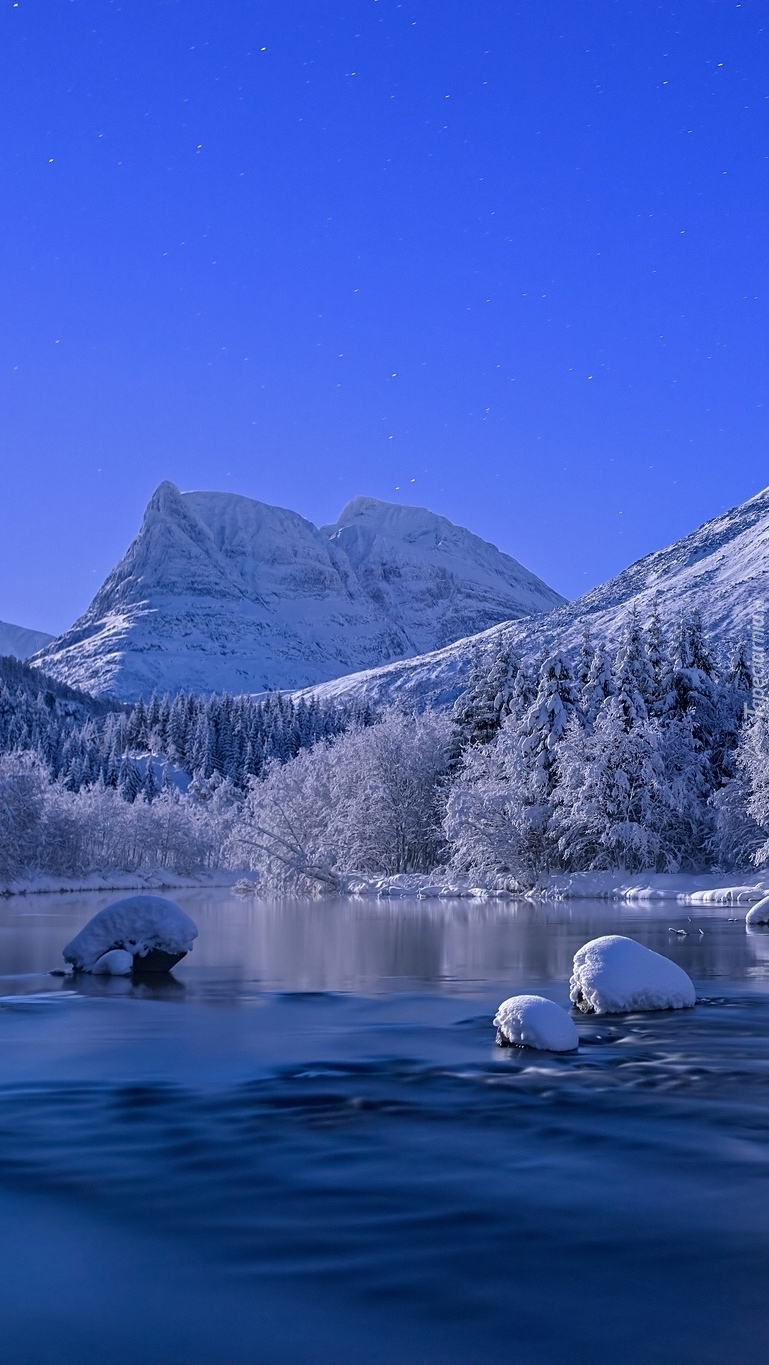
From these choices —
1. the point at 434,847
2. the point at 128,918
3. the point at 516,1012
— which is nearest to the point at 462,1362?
the point at 516,1012

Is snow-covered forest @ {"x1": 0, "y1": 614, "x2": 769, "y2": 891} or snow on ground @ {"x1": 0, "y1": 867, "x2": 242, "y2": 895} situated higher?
snow-covered forest @ {"x1": 0, "y1": 614, "x2": 769, "y2": 891}

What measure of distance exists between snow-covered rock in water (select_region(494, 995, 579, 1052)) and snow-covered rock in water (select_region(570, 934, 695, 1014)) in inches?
108

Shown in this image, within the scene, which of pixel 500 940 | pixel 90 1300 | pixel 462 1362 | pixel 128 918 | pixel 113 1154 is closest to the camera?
pixel 462 1362

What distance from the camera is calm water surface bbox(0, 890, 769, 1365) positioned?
5879 millimetres

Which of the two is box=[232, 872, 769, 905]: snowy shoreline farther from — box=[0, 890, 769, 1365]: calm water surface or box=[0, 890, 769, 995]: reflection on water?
box=[0, 890, 769, 1365]: calm water surface

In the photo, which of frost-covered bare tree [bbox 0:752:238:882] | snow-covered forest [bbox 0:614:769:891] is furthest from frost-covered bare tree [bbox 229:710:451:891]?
frost-covered bare tree [bbox 0:752:238:882]

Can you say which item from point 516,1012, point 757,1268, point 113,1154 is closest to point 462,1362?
point 757,1268

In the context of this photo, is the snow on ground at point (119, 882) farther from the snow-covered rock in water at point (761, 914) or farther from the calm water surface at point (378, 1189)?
the calm water surface at point (378, 1189)

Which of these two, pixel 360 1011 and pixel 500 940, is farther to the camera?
pixel 500 940

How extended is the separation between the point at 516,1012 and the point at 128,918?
1172cm

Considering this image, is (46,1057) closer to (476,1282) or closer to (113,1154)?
(113,1154)

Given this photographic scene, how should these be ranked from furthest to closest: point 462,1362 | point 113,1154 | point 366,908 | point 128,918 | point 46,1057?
1. point 366,908
2. point 128,918
3. point 46,1057
4. point 113,1154
5. point 462,1362

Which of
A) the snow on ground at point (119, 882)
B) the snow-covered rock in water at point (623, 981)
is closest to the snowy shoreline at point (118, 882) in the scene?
Answer: the snow on ground at point (119, 882)

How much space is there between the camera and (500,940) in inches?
1241
